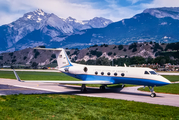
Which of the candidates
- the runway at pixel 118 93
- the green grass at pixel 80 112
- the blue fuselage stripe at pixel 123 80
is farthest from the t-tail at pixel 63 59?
the green grass at pixel 80 112

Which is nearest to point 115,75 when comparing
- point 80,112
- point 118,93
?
point 118,93

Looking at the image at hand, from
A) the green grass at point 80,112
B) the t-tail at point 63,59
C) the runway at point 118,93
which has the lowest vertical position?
the runway at point 118,93

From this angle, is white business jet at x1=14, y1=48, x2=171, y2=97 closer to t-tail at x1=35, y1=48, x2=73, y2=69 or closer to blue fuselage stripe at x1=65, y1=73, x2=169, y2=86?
blue fuselage stripe at x1=65, y1=73, x2=169, y2=86

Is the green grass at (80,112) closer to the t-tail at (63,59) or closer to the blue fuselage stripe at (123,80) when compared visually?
the blue fuselage stripe at (123,80)

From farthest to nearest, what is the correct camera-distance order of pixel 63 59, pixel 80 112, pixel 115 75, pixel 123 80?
pixel 63 59 → pixel 115 75 → pixel 123 80 → pixel 80 112

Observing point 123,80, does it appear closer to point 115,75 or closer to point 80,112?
point 115,75

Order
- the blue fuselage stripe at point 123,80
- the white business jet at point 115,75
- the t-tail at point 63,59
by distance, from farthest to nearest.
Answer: the t-tail at point 63,59
the white business jet at point 115,75
the blue fuselage stripe at point 123,80

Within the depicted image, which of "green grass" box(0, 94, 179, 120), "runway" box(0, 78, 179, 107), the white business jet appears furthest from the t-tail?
"green grass" box(0, 94, 179, 120)

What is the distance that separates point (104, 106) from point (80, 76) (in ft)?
39.6

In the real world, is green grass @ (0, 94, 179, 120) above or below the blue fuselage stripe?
below

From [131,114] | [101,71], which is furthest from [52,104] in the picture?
[101,71]

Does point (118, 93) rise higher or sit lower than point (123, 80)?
lower

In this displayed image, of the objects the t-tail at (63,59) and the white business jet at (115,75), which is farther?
the t-tail at (63,59)

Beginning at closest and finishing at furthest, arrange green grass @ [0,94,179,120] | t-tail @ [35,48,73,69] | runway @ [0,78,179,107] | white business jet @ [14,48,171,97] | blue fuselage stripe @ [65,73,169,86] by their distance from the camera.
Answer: green grass @ [0,94,179,120] → runway @ [0,78,179,107] → blue fuselage stripe @ [65,73,169,86] → white business jet @ [14,48,171,97] → t-tail @ [35,48,73,69]
